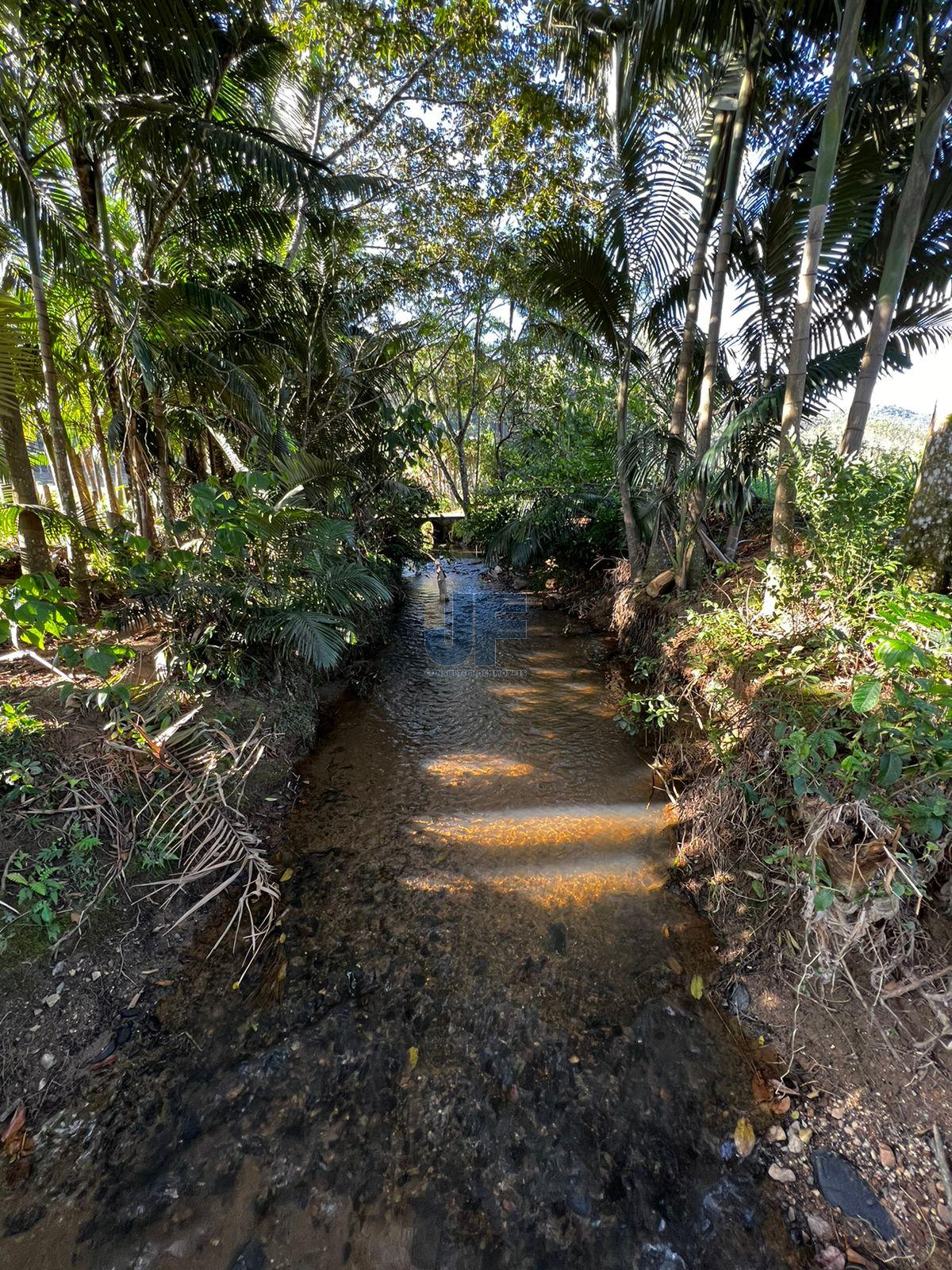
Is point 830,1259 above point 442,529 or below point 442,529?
below

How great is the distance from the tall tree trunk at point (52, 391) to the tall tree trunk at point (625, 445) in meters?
5.52

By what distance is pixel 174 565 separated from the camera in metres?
3.91

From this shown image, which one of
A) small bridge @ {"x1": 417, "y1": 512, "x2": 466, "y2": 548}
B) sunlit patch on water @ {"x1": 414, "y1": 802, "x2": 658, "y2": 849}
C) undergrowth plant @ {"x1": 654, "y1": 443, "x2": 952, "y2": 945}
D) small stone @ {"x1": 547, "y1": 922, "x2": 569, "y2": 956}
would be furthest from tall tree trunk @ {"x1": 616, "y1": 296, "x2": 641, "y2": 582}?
small bridge @ {"x1": 417, "y1": 512, "x2": 466, "y2": 548}

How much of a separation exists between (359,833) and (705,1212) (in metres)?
2.47

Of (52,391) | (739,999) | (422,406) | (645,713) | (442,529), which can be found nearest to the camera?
(739,999)

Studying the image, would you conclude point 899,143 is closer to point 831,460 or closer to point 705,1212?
point 831,460

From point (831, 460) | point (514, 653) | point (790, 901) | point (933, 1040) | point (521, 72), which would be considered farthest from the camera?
point (514, 653)

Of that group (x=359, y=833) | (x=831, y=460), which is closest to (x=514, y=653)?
(x=359, y=833)

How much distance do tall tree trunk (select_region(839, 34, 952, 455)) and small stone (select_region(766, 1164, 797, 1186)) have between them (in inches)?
148

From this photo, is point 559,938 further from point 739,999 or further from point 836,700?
point 836,700

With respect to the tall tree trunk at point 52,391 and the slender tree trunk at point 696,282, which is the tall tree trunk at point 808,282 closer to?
the slender tree trunk at point 696,282

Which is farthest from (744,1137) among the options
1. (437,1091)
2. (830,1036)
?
(437,1091)

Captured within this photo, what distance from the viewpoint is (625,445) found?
20.4 ft

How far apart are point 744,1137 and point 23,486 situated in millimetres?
5936
